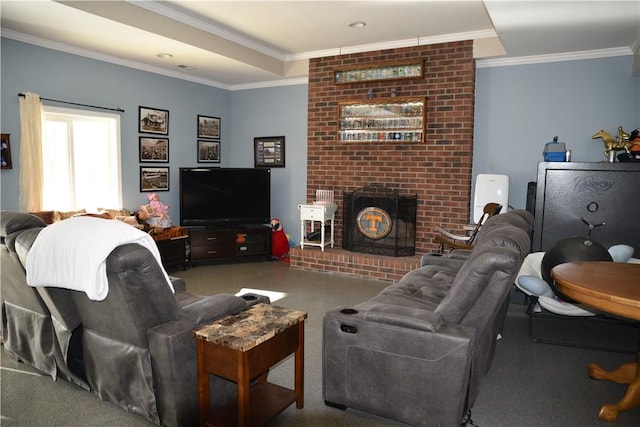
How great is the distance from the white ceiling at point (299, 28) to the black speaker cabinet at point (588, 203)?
1.28 meters

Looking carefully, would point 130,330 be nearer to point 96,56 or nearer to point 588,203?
point 588,203

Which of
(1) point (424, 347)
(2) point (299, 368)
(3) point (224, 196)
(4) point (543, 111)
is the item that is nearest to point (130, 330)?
(2) point (299, 368)

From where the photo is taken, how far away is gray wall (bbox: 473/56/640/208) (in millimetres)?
4781

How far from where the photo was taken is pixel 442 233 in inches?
198

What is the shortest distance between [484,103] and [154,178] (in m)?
4.30

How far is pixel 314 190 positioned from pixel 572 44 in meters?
3.41

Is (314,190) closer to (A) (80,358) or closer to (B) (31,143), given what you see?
(B) (31,143)

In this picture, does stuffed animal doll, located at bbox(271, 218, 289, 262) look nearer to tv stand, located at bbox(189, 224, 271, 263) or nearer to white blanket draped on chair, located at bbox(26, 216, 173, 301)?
tv stand, located at bbox(189, 224, 271, 263)

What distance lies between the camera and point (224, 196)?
Answer: 610cm

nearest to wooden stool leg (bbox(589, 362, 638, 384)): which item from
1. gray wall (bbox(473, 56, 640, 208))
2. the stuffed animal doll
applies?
gray wall (bbox(473, 56, 640, 208))

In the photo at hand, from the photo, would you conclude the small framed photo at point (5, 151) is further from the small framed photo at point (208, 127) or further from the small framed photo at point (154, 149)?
the small framed photo at point (208, 127)

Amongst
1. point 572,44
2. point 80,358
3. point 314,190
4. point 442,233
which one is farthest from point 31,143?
point 572,44

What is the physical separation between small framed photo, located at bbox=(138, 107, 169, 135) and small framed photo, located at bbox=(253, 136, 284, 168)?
1382 millimetres

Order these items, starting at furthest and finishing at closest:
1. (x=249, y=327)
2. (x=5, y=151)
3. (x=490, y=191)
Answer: (x=490, y=191) → (x=5, y=151) → (x=249, y=327)
